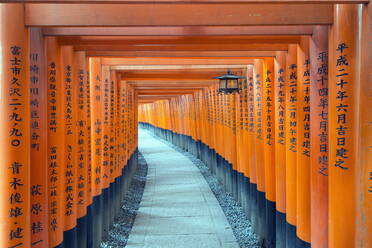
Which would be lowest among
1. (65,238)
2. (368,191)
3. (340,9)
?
(65,238)

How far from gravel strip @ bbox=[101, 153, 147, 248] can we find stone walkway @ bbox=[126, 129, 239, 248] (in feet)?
0.55

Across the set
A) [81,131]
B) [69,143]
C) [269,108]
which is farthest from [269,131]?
[69,143]

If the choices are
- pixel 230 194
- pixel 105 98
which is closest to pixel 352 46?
pixel 105 98

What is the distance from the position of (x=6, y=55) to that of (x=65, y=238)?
2.84 meters

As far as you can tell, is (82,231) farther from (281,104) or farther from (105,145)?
(281,104)

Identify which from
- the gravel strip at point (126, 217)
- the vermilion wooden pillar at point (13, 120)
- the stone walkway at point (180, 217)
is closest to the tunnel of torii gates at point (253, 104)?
the vermilion wooden pillar at point (13, 120)

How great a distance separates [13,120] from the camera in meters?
3.56

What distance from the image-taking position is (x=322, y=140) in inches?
158

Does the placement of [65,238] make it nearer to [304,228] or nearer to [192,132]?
[304,228]

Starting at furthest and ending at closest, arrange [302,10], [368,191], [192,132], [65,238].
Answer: [192,132] < [65,238] < [302,10] < [368,191]

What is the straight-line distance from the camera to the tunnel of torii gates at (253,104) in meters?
3.43

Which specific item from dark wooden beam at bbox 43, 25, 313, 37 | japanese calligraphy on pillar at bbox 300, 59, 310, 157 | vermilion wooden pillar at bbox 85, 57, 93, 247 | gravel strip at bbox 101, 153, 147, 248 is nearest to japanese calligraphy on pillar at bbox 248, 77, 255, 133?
japanese calligraphy on pillar at bbox 300, 59, 310, 157

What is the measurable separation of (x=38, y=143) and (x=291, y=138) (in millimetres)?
3287

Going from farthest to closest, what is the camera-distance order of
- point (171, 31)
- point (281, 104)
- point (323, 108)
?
point (281, 104) → point (171, 31) → point (323, 108)
